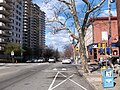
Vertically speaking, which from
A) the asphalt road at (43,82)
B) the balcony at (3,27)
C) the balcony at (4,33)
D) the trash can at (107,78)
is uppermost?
the balcony at (3,27)

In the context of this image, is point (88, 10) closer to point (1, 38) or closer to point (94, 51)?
point (94, 51)

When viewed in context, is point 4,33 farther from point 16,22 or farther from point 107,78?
point 107,78

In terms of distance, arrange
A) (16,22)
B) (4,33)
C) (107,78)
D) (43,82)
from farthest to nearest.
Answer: (16,22) < (4,33) < (43,82) < (107,78)

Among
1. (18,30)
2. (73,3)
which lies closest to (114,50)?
(73,3)

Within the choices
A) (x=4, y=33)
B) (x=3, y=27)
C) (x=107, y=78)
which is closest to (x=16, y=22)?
(x=4, y=33)

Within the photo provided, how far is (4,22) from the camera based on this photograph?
9556 cm

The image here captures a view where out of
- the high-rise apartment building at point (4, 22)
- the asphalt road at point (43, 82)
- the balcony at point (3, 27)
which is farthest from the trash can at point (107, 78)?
the balcony at point (3, 27)

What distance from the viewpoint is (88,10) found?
80.7ft

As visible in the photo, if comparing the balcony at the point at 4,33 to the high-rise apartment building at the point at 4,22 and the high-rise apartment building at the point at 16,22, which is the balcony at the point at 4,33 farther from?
the high-rise apartment building at the point at 16,22

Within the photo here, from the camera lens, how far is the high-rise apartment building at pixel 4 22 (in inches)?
3524

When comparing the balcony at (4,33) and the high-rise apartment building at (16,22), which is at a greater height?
the high-rise apartment building at (16,22)

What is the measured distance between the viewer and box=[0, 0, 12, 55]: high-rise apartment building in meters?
89.5

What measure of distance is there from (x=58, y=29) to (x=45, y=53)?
393 ft

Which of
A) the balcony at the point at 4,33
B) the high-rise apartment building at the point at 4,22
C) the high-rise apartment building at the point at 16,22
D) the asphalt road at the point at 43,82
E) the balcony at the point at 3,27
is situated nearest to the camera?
the asphalt road at the point at 43,82
